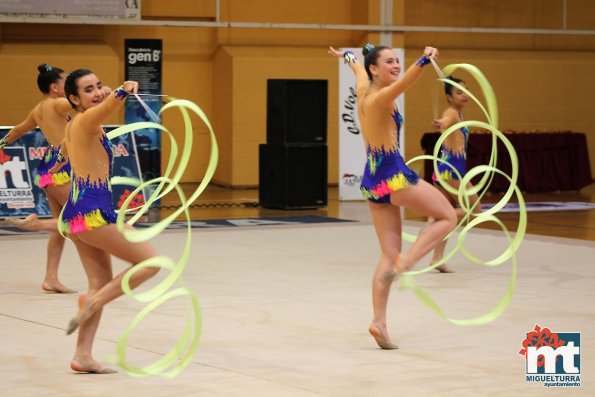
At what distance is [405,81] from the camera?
5.64 m

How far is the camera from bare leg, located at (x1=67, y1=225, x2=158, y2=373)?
5.27 m

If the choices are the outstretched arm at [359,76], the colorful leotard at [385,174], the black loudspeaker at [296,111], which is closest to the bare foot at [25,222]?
the colorful leotard at [385,174]

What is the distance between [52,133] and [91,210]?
295 cm

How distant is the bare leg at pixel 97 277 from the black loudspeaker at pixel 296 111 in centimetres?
975

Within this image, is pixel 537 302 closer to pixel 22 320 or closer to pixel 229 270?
pixel 229 270

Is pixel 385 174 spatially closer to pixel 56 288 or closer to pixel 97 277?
pixel 97 277

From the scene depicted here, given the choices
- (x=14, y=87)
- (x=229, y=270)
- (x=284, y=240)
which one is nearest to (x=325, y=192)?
(x=284, y=240)

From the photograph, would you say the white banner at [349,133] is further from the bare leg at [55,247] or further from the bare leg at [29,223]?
the bare leg at [29,223]

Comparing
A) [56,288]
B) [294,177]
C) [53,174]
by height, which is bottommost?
[56,288]

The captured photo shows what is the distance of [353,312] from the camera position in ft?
23.9

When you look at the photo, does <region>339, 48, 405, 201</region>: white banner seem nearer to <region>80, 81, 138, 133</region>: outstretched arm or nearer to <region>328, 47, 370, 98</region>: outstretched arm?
<region>328, 47, 370, 98</region>: outstretched arm

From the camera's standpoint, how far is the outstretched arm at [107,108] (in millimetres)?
4992
